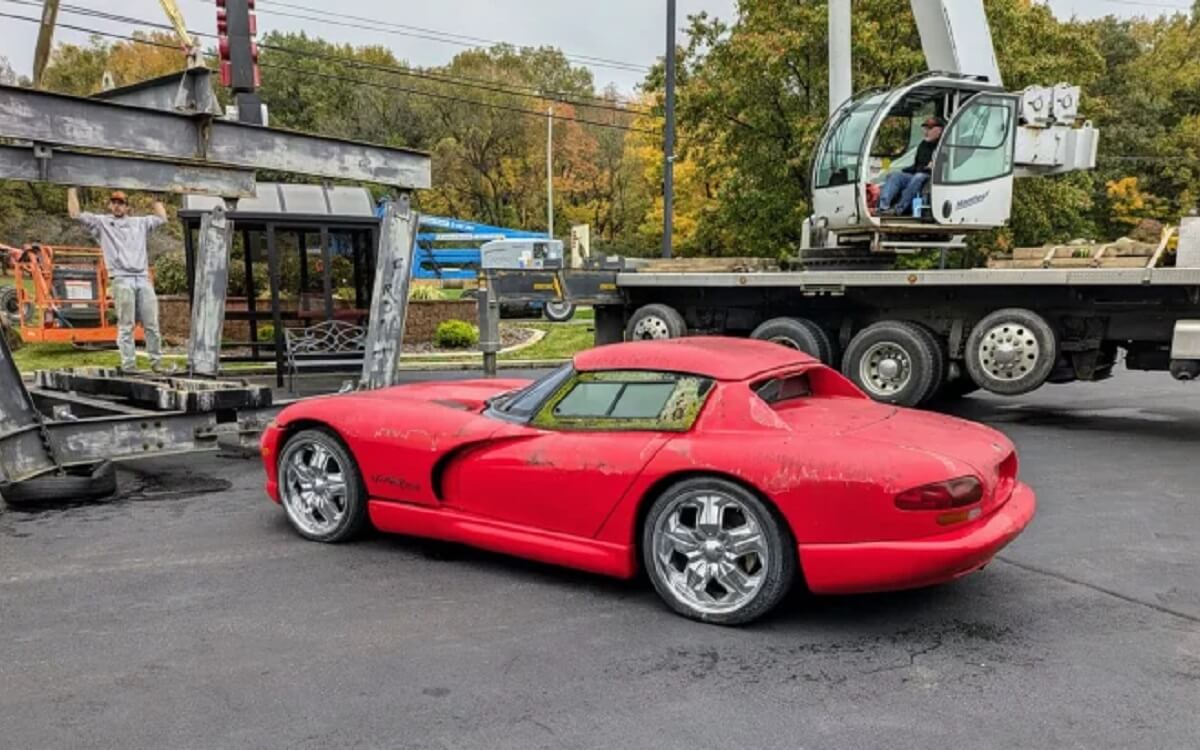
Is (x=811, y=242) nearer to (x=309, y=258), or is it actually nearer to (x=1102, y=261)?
(x=1102, y=261)

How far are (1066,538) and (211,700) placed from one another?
4417mm

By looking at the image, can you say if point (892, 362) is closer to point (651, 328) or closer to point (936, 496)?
point (651, 328)

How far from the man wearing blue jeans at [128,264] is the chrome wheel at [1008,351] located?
8504mm

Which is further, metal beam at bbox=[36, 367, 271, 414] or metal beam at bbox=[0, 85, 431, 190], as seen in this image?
metal beam at bbox=[36, 367, 271, 414]

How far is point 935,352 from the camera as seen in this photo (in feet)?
28.2

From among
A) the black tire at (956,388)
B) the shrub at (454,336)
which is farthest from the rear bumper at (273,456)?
the shrub at (454,336)

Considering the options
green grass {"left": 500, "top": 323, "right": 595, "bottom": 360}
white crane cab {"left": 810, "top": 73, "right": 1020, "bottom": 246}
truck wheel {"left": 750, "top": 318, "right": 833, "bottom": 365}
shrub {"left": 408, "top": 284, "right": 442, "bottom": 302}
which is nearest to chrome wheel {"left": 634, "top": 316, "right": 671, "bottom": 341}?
truck wheel {"left": 750, "top": 318, "right": 833, "bottom": 365}

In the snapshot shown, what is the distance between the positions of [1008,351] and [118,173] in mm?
7832

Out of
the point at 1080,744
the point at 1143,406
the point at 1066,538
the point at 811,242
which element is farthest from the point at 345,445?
the point at 1143,406

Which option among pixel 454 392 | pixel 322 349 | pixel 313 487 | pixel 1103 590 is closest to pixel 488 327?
pixel 322 349

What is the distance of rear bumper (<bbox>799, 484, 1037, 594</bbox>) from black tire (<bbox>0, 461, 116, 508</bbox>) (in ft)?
15.7

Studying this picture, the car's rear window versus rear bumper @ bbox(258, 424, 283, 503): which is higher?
the car's rear window

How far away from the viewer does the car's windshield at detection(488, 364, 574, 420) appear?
4.29 m

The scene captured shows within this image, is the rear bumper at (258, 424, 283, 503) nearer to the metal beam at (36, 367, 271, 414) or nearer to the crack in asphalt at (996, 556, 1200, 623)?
the metal beam at (36, 367, 271, 414)
